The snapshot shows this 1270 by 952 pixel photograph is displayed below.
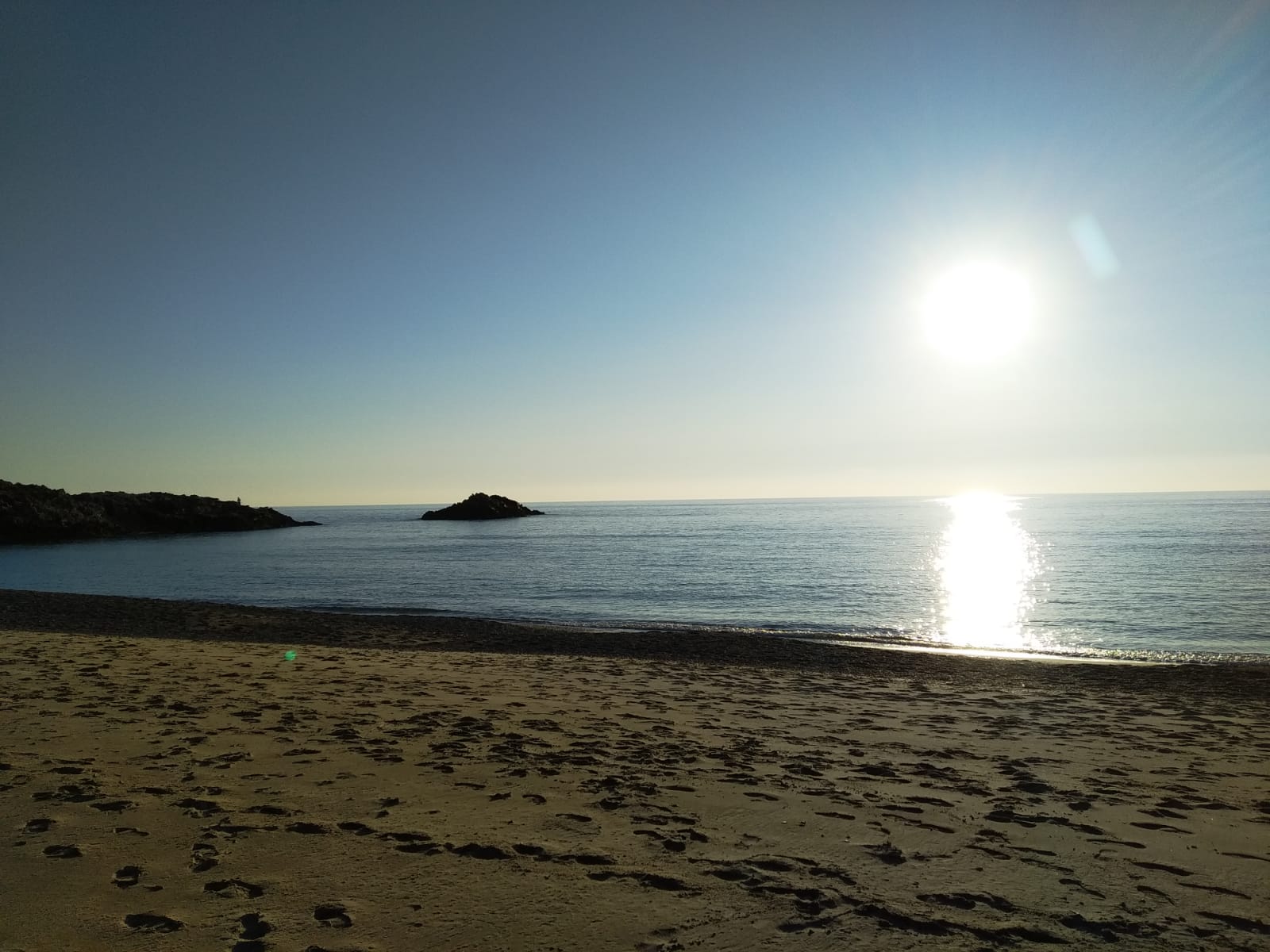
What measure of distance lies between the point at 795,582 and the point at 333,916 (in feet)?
120

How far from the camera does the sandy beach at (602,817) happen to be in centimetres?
411

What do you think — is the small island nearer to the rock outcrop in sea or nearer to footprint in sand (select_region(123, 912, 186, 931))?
the rock outcrop in sea

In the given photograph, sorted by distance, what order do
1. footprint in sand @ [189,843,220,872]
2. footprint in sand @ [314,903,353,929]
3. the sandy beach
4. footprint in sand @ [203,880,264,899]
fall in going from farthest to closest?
1. footprint in sand @ [189,843,220,872]
2. footprint in sand @ [203,880,264,899]
3. the sandy beach
4. footprint in sand @ [314,903,353,929]

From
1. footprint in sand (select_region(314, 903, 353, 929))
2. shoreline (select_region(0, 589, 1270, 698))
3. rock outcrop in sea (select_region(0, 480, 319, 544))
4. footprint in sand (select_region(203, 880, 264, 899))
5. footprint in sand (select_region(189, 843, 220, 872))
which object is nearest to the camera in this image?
footprint in sand (select_region(314, 903, 353, 929))

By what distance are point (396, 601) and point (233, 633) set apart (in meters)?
12.3

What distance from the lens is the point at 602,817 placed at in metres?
5.81

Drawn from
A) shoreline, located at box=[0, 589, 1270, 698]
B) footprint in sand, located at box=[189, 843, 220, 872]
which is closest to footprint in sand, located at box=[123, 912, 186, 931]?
footprint in sand, located at box=[189, 843, 220, 872]

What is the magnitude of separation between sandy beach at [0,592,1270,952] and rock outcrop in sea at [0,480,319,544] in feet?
304

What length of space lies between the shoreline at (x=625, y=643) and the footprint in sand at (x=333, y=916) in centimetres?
1389

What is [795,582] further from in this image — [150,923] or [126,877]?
[150,923]

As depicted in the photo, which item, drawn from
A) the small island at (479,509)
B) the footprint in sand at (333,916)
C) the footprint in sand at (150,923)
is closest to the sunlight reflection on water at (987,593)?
the footprint in sand at (333,916)

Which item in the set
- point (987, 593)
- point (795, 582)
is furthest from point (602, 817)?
point (987, 593)

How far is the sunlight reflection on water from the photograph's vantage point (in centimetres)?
2458

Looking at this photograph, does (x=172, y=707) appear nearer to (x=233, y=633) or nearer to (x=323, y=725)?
(x=323, y=725)
